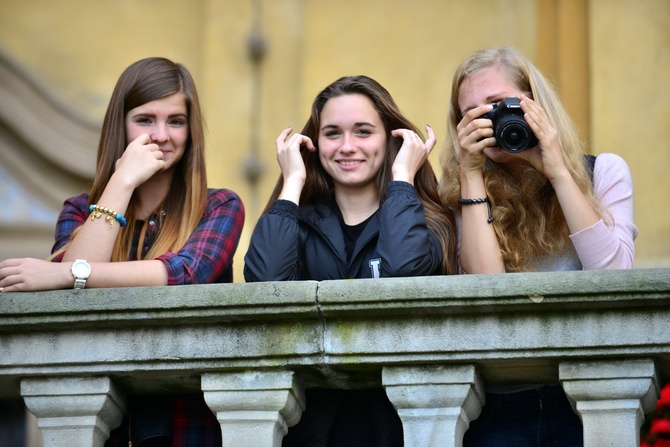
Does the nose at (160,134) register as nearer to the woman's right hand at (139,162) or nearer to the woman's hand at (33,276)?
the woman's right hand at (139,162)

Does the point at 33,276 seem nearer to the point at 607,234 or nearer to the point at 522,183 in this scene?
the point at 522,183

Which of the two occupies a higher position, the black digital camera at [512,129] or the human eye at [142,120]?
the human eye at [142,120]

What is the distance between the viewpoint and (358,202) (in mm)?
4535

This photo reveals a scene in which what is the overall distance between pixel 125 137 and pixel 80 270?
69 centimetres

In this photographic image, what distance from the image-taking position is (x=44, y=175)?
7.29m

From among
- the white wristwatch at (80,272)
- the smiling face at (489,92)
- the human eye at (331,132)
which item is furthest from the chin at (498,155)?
the white wristwatch at (80,272)

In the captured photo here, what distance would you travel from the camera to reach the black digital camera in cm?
422

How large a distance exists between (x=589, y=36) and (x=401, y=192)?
112 inches

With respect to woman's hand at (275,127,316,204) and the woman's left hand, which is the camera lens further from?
woman's hand at (275,127,316,204)

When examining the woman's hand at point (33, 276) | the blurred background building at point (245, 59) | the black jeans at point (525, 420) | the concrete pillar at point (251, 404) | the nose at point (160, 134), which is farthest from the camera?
the blurred background building at point (245, 59)

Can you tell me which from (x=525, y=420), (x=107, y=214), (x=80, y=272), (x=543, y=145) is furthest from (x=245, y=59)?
→ (x=525, y=420)

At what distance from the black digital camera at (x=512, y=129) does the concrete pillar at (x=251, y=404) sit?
38.5 inches

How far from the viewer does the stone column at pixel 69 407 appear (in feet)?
12.1

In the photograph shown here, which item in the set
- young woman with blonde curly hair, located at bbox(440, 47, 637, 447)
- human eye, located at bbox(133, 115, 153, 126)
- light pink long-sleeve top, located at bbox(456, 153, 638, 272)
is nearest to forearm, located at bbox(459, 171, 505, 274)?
young woman with blonde curly hair, located at bbox(440, 47, 637, 447)
